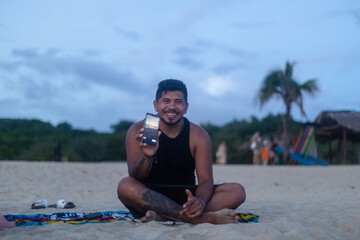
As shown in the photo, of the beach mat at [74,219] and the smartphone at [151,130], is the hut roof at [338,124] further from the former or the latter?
the smartphone at [151,130]

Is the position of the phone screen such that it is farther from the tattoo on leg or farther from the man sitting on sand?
the tattoo on leg

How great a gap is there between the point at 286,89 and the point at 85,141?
58.4 feet

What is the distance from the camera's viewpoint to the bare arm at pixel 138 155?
2779mm

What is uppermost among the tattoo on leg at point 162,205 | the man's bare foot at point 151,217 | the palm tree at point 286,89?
the palm tree at point 286,89

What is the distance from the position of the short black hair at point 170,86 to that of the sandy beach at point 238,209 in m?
1.17

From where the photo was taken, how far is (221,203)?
3.26 m

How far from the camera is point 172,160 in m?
3.28

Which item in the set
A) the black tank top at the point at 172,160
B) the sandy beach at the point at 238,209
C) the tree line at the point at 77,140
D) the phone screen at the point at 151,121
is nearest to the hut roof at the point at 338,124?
the tree line at the point at 77,140

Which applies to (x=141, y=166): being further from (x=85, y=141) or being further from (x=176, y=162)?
(x=85, y=141)

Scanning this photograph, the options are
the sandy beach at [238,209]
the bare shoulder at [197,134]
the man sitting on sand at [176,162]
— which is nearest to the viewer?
the sandy beach at [238,209]

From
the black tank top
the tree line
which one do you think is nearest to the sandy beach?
the black tank top

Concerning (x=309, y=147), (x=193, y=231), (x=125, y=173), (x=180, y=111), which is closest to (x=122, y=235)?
(x=193, y=231)

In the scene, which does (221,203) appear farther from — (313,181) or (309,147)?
(309,147)

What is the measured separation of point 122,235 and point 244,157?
30950 mm
